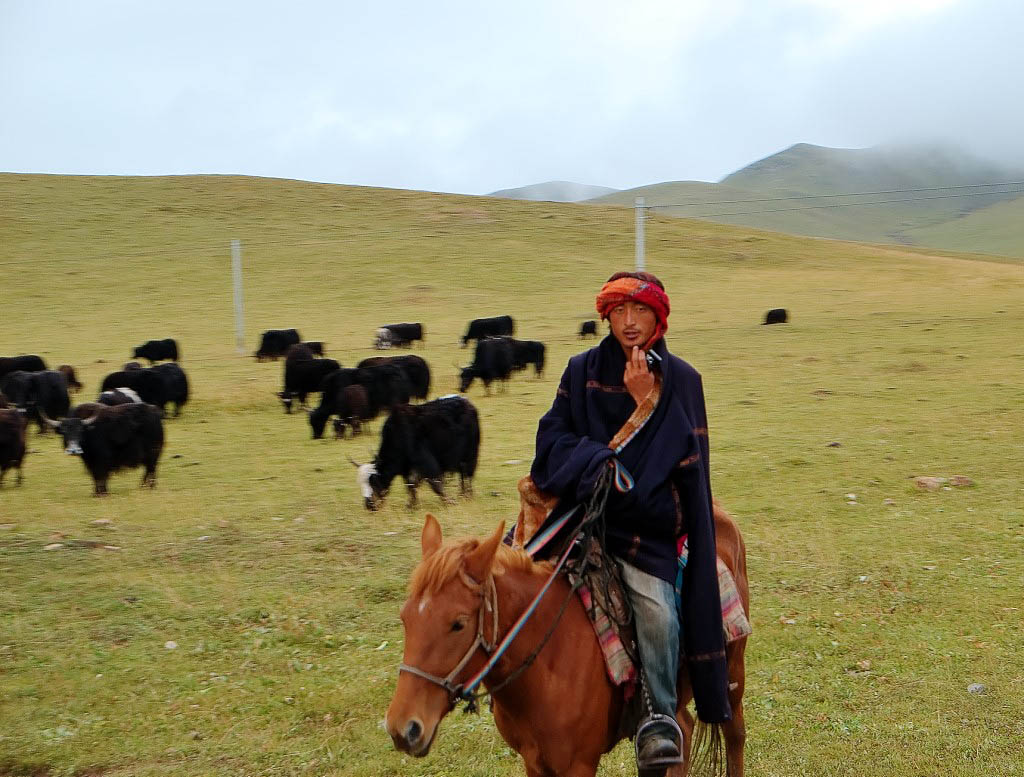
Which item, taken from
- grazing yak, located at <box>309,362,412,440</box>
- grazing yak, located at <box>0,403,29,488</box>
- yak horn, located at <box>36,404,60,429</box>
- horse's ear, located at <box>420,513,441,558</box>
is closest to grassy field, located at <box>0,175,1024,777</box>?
grazing yak, located at <box>0,403,29,488</box>

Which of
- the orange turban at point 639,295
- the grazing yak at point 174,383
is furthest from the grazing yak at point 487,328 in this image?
the orange turban at point 639,295

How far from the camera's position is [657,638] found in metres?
3.67

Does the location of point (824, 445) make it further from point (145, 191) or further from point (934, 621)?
point (145, 191)

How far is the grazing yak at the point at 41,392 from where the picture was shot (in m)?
19.2

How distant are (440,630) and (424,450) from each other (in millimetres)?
9290

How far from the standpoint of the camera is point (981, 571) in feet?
27.4

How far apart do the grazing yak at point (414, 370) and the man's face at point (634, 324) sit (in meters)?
17.6

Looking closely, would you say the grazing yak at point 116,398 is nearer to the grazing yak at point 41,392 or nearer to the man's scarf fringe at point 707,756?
the grazing yak at point 41,392

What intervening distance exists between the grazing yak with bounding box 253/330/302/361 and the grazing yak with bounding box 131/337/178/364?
2.36 m

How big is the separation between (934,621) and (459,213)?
2147 inches

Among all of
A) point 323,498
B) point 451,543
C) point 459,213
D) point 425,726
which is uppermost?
point 459,213

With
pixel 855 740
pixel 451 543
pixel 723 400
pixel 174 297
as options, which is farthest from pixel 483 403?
pixel 174 297

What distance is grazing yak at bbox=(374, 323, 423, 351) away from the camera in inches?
1182

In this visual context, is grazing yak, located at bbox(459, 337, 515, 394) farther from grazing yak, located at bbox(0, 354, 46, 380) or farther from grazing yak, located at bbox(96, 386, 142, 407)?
grazing yak, located at bbox(0, 354, 46, 380)
